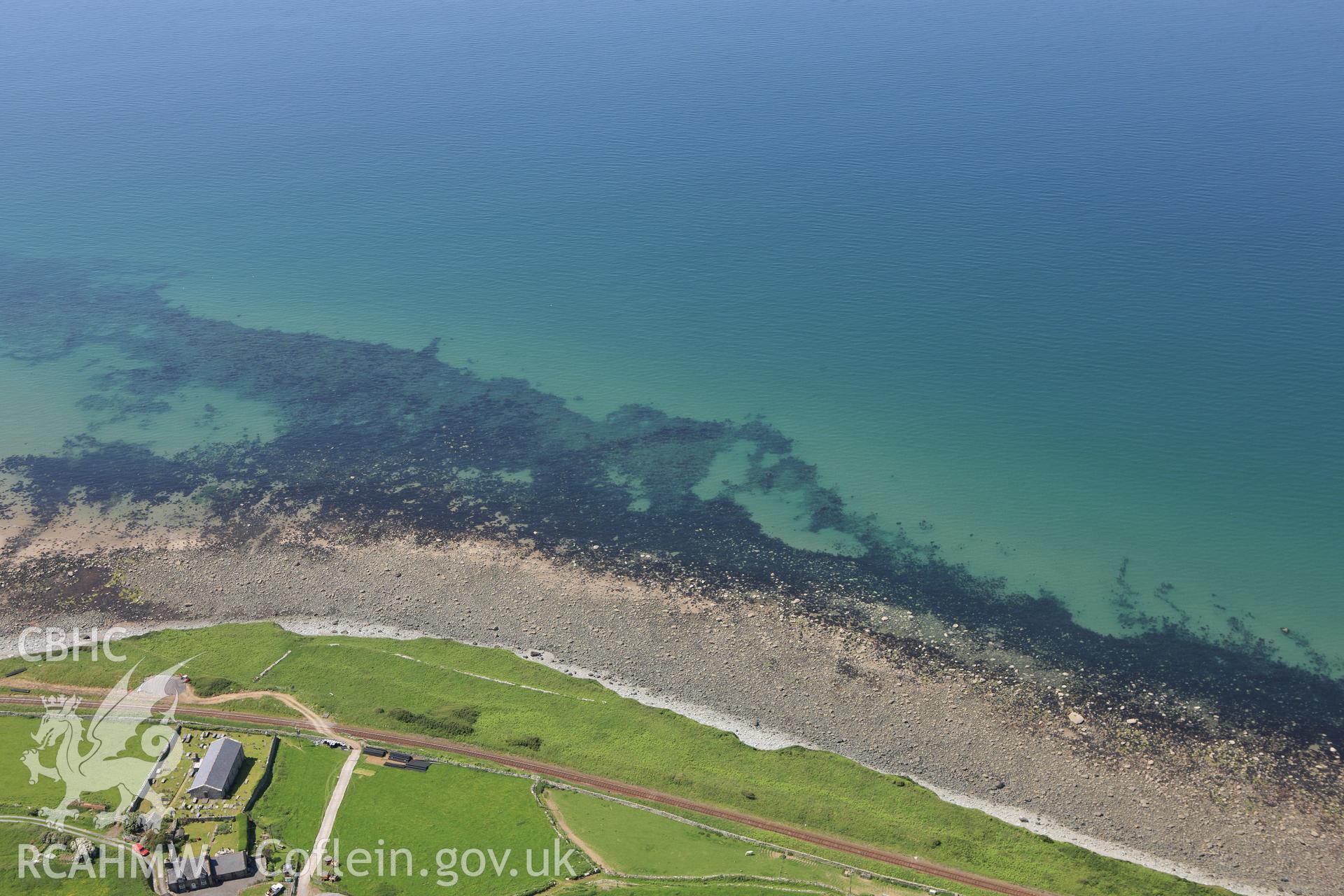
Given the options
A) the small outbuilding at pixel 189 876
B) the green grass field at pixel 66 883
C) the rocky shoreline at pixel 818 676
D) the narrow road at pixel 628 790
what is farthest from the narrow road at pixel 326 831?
the rocky shoreline at pixel 818 676

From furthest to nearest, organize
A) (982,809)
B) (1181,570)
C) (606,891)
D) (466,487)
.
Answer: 1. (466,487)
2. (1181,570)
3. (982,809)
4. (606,891)

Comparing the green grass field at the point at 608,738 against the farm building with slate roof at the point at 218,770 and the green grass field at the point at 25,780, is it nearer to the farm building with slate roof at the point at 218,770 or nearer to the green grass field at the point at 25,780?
the green grass field at the point at 25,780

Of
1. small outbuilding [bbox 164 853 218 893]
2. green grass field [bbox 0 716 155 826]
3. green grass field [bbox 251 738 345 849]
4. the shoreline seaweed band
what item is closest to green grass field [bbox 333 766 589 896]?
green grass field [bbox 251 738 345 849]

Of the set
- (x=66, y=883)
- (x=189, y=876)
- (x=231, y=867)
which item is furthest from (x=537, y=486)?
(x=66, y=883)

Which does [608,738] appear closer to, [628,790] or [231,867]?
[628,790]

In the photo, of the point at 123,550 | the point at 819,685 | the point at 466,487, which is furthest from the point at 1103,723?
the point at 123,550

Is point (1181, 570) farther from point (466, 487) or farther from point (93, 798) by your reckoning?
point (93, 798)
